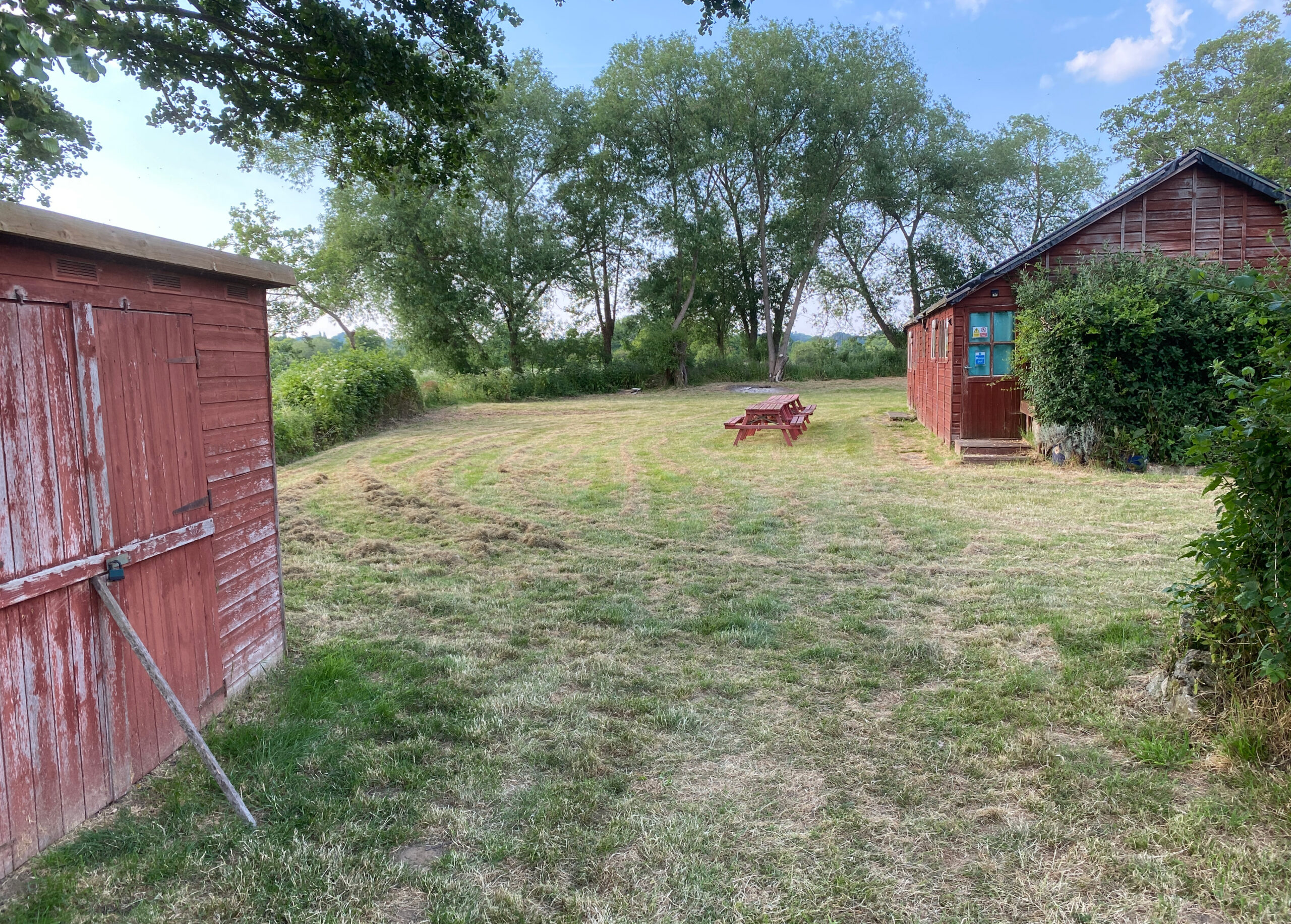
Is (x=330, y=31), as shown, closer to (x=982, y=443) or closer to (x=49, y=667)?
(x=49, y=667)

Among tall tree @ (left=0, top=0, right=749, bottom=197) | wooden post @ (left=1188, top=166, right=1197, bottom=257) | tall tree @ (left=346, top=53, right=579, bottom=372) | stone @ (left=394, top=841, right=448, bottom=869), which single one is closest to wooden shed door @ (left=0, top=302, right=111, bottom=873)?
stone @ (left=394, top=841, right=448, bottom=869)

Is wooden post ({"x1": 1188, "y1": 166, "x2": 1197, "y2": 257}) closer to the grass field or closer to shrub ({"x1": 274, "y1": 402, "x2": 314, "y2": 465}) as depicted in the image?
the grass field

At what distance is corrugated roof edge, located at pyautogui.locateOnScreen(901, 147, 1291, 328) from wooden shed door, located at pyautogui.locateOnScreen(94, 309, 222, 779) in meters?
11.3

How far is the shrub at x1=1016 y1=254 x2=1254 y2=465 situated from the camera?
10.1 m

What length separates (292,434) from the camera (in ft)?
46.0

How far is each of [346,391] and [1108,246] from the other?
48.9ft

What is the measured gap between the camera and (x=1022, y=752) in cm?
336

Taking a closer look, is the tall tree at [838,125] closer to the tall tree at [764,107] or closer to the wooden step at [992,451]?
the tall tree at [764,107]

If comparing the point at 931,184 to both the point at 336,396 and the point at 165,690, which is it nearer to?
the point at 336,396

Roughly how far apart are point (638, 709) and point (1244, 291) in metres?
3.20

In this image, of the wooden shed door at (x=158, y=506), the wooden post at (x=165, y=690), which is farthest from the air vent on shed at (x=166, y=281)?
the wooden post at (x=165, y=690)

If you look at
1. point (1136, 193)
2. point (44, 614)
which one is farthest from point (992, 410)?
point (44, 614)

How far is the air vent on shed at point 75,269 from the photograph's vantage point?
2896mm

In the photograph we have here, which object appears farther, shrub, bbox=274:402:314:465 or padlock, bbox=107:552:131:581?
shrub, bbox=274:402:314:465
